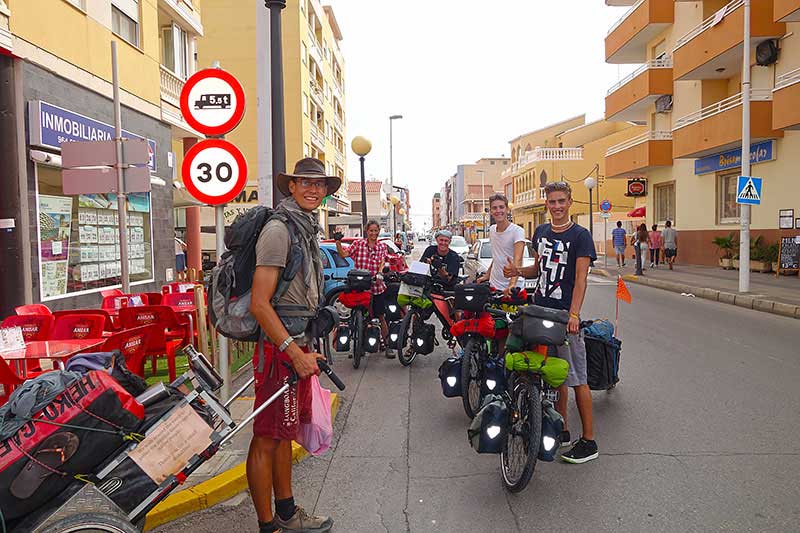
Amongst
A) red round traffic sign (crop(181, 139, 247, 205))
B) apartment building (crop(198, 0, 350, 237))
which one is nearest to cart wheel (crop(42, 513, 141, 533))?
red round traffic sign (crop(181, 139, 247, 205))

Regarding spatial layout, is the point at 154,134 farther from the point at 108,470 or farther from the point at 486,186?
the point at 486,186

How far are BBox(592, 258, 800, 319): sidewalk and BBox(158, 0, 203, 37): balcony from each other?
53.6ft

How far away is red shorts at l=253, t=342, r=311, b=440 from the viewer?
3260 mm

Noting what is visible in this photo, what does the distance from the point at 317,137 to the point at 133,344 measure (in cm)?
3594

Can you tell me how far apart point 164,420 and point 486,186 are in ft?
388

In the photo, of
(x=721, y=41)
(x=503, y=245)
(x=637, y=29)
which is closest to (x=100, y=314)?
(x=503, y=245)

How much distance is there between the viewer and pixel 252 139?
34.9 m

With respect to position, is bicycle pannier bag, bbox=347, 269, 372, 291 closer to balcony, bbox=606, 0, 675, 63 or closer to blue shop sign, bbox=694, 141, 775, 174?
blue shop sign, bbox=694, 141, 775, 174

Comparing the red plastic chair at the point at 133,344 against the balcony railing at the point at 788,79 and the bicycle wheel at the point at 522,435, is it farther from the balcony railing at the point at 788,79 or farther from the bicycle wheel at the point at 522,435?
the balcony railing at the point at 788,79

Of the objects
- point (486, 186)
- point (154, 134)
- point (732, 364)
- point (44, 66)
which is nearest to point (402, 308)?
point (732, 364)

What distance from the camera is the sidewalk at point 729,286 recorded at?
12734 millimetres

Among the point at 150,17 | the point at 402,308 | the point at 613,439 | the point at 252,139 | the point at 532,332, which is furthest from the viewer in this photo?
the point at 252,139

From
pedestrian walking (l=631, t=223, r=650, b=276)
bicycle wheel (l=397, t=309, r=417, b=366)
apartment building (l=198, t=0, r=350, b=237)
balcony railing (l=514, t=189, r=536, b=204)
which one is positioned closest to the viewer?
bicycle wheel (l=397, t=309, r=417, b=366)

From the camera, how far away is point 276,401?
10.7 ft
